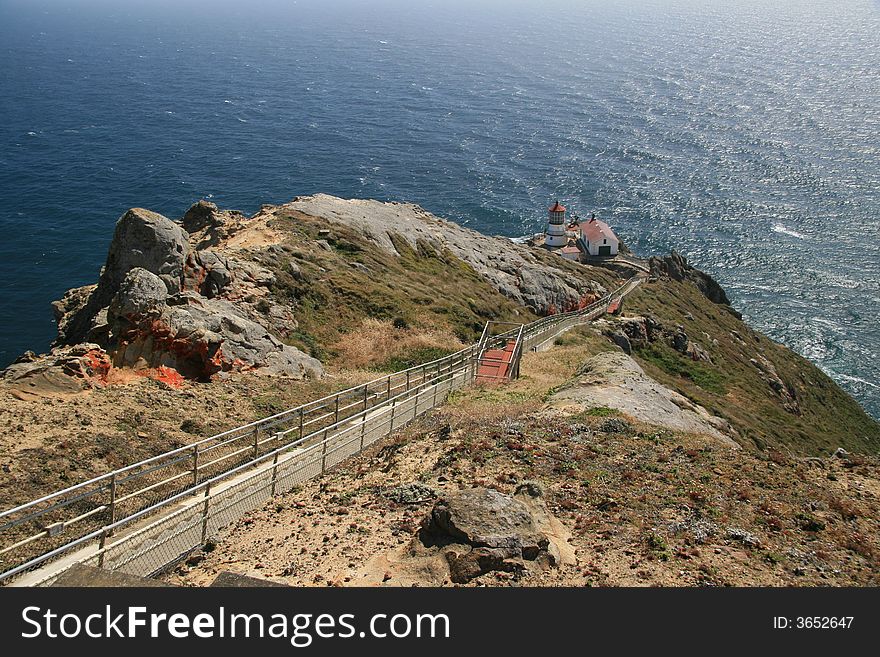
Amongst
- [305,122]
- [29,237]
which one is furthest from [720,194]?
[29,237]

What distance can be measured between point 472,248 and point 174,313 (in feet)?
114

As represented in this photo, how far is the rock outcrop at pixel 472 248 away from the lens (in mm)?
50875

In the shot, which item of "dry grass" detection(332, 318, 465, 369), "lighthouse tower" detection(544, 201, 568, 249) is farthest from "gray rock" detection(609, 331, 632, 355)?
"lighthouse tower" detection(544, 201, 568, 249)

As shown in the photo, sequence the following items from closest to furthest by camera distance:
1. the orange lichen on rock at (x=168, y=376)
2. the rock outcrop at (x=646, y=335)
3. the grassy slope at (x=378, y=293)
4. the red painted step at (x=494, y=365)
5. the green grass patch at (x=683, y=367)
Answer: the orange lichen on rock at (x=168, y=376) < the red painted step at (x=494, y=365) < the grassy slope at (x=378, y=293) < the green grass patch at (x=683, y=367) < the rock outcrop at (x=646, y=335)

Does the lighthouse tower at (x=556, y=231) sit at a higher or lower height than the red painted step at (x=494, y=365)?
lower

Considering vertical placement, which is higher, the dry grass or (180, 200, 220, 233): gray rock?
(180, 200, 220, 233): gray rock

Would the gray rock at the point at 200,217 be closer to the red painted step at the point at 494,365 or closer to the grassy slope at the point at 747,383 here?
the red painted step at the point at 494,365

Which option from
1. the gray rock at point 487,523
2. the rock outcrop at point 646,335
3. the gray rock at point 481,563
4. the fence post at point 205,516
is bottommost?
the rock outcrop at point 646,335

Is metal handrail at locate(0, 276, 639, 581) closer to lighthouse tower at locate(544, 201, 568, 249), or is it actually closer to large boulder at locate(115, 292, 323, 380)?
large boulder at locate(115, 292, 323, 380)

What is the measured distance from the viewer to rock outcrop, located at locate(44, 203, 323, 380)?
2617 centimetres

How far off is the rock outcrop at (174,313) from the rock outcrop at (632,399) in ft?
36.1

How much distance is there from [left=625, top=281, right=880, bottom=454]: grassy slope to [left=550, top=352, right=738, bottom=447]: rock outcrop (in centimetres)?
617

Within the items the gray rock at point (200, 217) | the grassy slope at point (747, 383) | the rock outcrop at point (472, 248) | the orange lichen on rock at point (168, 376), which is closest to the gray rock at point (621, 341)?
the grassy slope at point (747, 383)

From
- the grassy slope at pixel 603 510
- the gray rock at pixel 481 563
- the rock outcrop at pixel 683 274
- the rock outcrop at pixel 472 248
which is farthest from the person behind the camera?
the rock outcrop at pixel 683 274
